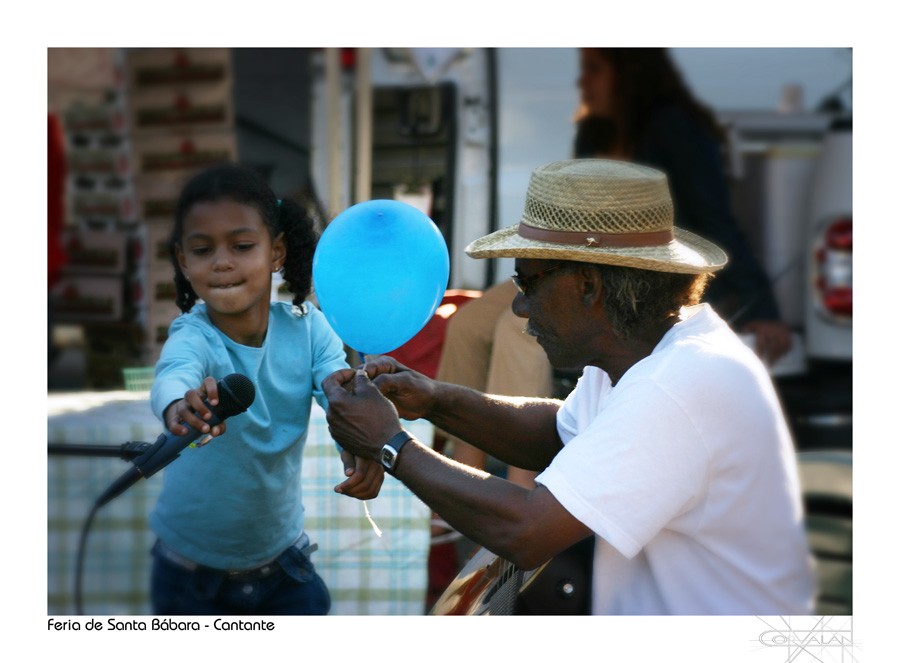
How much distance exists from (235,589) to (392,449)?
723 mm

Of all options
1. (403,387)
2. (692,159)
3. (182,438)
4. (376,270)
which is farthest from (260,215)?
(692,159)

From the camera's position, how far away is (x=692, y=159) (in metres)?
3.40

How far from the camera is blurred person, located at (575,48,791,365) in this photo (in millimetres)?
3346

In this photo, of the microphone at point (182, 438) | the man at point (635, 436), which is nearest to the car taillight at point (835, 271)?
the man at point (635, 436)

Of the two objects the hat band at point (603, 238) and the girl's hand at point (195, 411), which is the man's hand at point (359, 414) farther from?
the hat band at point (603, 238)

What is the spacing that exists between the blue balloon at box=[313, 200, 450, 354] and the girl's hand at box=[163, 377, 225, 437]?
1.20 feet

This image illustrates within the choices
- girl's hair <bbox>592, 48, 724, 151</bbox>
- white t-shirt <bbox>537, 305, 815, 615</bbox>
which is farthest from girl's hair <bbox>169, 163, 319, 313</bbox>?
girl's hair <bbox>592, 48, 724, 151</bbox>

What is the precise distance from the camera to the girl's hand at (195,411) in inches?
82.3

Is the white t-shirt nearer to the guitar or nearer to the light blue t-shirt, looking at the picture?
the guitar

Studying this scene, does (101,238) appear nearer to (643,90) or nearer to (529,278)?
(643,90)

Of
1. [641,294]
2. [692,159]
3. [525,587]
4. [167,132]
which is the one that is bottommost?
[525,587]

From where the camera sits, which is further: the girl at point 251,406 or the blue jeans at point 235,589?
the blue jeans at point 235,589
